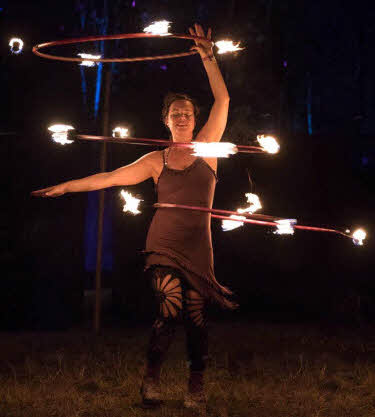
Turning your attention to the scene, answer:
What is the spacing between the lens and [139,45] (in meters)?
12.1

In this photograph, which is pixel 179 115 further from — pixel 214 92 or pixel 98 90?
pixel 98 90

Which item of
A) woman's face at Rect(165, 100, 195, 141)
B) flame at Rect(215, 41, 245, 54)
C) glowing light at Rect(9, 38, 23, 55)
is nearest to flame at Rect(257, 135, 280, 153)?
woman's face at Rect(165, 100, 195, 141)

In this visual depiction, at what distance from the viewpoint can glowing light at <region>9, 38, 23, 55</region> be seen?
31.8ft

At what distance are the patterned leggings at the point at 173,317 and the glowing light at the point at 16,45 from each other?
6.69m

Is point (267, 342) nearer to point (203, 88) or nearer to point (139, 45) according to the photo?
point (203, 88)

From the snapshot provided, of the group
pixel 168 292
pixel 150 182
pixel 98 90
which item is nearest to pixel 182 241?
pixel 168 292

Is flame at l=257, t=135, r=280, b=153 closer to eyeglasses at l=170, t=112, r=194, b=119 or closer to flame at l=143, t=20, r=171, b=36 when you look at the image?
eyeglasses at l=170, t=112, r=194, b=119

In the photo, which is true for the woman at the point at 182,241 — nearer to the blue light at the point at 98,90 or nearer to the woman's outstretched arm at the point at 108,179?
the woman's outstretched arm at the point at 108,179

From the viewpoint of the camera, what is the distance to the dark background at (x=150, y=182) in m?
9.98

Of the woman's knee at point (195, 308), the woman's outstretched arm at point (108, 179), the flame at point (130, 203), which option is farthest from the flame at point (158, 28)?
the woman's knee at point (195, 308)

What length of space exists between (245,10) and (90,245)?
37.6 feet

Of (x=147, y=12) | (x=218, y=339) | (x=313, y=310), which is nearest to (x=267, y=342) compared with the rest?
(x=218, y=339)

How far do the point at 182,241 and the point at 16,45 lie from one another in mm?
7044

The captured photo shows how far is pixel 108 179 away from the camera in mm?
4660
